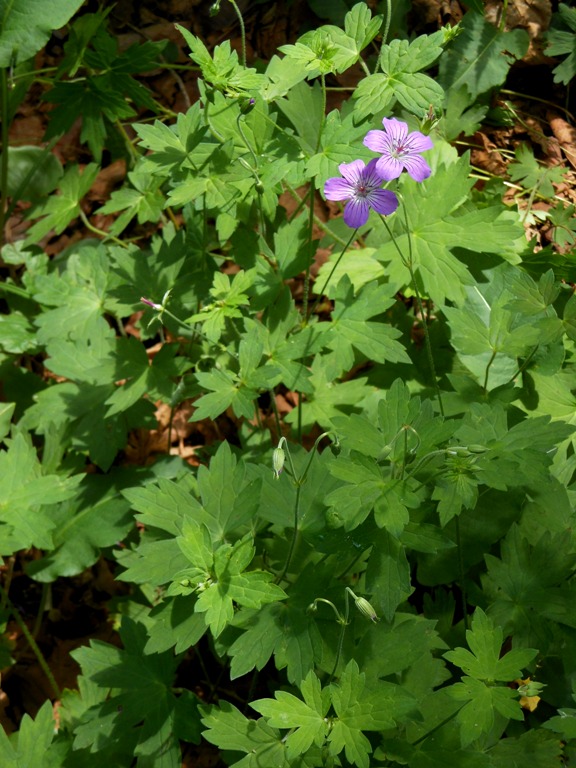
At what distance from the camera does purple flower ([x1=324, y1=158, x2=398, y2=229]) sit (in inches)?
68.7

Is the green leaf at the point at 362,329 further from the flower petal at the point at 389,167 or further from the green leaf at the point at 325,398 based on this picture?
the flower petal at the point at 389,167

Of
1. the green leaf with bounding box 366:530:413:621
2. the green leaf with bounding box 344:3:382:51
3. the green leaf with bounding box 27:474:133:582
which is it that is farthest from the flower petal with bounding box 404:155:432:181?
the green leaf with bounding box 27:474:133:582

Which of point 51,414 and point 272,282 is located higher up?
point 272,282

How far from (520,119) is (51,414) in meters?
2.29

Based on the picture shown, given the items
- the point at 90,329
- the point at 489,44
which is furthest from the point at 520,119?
the point at 90,329

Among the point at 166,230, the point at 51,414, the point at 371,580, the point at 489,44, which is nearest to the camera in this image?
the point at 371,580

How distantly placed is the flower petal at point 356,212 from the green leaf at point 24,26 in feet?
4.70

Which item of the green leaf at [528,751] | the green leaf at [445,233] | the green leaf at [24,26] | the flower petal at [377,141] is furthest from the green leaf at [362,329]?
the green leaf at [24,26]

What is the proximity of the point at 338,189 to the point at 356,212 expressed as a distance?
82mm

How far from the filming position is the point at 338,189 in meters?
1.77

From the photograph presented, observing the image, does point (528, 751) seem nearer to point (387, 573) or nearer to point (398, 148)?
point (387, 573)

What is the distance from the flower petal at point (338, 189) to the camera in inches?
69.4

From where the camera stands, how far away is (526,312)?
1990 millimetres

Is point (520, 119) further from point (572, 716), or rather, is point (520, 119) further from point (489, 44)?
point (572, 716)
